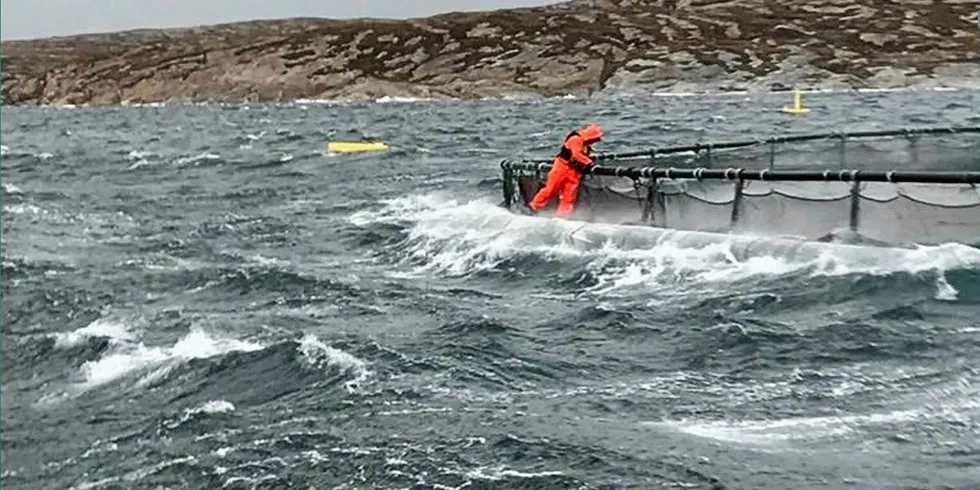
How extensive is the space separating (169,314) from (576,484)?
34.5ft

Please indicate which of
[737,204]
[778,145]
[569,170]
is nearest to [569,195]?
[569,170]

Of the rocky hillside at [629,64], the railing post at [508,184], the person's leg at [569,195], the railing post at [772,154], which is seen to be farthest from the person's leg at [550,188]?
the rocky hillside at [629,64]

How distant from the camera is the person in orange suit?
894 inches

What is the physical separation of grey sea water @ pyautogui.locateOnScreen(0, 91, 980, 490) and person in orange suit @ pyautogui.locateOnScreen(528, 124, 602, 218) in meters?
0.62

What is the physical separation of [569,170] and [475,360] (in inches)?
347

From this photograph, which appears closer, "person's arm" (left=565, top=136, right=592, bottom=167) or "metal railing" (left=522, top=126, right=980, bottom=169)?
"person's arm" (left=565, top=136, right=592, bottom=167)

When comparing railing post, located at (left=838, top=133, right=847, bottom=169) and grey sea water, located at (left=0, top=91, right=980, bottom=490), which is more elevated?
railing post, located at (left=838, top=133, right=847, bottom=169)

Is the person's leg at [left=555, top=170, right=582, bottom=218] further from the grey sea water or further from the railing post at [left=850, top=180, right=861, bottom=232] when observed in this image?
the railing post at [left=850, top=180, right=861, bottom=232]

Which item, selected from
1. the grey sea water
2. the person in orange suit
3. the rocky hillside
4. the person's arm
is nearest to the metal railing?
the person in orange suit

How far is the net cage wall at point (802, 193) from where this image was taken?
17906mm

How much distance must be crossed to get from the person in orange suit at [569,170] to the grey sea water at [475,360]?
24.5 inches

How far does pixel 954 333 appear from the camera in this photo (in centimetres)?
1456

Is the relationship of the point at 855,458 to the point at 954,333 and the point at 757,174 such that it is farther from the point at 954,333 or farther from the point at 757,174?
the point at 757,174

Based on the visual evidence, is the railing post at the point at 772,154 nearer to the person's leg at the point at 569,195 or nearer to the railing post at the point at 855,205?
the person's leg at the point at 569,195
